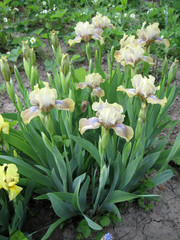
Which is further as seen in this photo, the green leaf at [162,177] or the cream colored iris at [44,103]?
the green leaf at [162,177]

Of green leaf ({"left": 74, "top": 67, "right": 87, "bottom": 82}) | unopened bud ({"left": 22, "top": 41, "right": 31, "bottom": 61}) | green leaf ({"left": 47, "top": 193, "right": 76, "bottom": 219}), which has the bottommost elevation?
green leaf ({"left": 47, "top": 193, "right": 76, "bottom": 219})

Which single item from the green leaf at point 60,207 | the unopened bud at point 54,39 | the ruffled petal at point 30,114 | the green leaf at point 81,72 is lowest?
the green leaf at point 60,207

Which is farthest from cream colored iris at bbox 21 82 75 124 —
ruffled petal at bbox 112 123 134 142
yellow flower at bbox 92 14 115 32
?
yellow flower at bbox 92 14 115 32

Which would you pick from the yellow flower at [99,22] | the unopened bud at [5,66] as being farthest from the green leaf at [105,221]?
the yellow flower at [99,22]

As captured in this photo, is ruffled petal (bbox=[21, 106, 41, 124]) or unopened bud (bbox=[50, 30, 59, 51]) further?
unopened bud (bbox=[50, 30, 59, 51])

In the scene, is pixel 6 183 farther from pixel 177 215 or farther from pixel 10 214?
pixel 177 215

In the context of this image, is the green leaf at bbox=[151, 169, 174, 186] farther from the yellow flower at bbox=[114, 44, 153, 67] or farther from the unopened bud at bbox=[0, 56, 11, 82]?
the unopened bud at bbox=[0, 56, 11, 82]

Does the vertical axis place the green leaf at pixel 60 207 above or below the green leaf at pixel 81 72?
below

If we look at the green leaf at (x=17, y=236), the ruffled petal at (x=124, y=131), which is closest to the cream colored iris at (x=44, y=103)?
the ruffled petal at (x=124, y=131)

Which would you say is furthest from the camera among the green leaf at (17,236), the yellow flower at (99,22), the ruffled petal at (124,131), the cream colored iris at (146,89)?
the yellow flower at (99,22)

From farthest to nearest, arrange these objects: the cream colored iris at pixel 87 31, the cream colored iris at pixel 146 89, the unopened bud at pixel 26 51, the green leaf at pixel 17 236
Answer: the cream colored iris at pixel 87 31, the unopened bud at pixel 26 51, the green leaf at pixel 17 236, the cream colored iris at pixel 146 89

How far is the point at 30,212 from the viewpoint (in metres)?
1.58

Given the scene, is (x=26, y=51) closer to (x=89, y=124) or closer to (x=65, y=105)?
(x=65, y=105)

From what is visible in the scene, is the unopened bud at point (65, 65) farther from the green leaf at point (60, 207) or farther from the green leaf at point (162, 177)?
the green leaf at point (162, 177)
